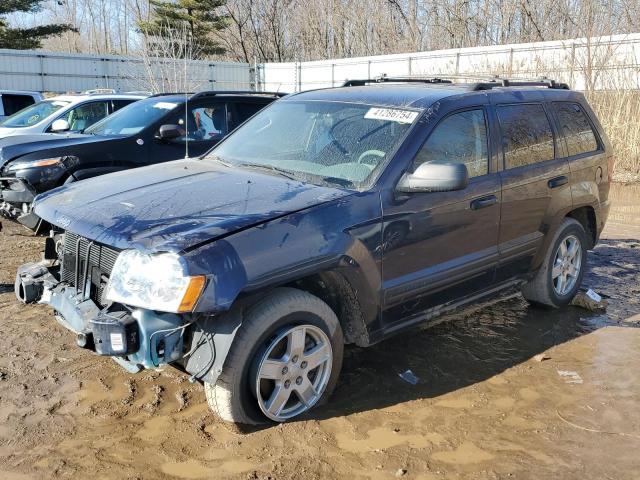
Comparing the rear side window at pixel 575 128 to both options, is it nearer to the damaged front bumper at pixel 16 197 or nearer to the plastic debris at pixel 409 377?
the plastic debris at pixel 409 377

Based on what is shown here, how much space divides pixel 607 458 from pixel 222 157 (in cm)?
310

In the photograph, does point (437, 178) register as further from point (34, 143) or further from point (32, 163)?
point (34, 143)

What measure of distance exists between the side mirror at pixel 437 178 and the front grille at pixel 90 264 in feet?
5.66

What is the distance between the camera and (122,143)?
7270 millimetres

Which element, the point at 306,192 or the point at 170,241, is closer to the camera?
the point at 170,241

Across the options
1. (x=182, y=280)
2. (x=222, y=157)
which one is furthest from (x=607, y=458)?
(x=222, y=157)

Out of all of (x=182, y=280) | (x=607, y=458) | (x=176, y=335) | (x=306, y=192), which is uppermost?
(x=306, y=192)

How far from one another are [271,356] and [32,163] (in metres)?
4.72

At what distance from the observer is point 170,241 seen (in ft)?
9.75

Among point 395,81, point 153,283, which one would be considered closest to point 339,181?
point 153,283

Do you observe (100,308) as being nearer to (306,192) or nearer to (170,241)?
(170,241)

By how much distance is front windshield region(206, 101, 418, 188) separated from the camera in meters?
3.87

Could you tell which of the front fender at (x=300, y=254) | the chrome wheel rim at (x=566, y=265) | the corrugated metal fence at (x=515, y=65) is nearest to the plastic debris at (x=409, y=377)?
the front fender at (x=300, y=254)

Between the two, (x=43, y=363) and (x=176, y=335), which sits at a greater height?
(x=176, y=335)
